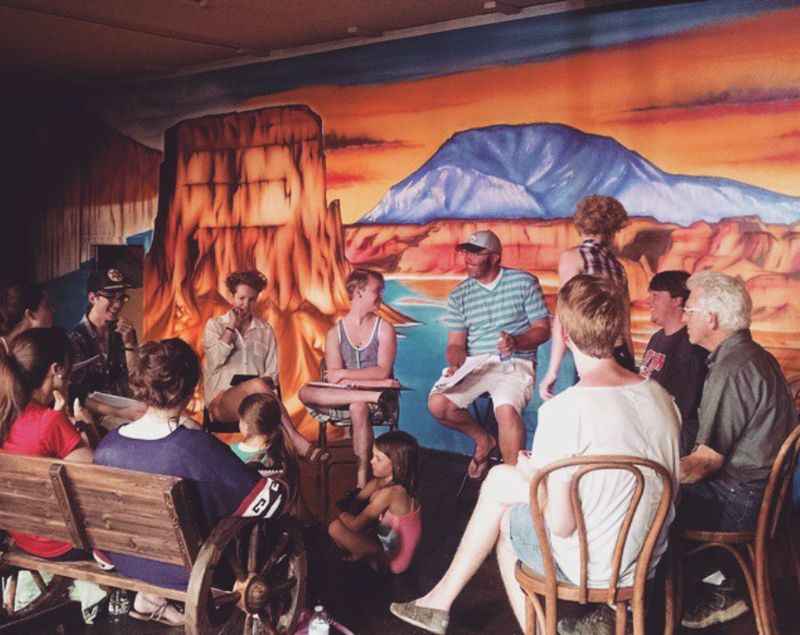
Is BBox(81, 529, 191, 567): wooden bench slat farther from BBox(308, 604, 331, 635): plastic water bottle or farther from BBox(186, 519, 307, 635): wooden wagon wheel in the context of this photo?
BBox(308, 604, 331, 635): plastic water bottle

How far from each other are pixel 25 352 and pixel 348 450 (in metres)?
3.37

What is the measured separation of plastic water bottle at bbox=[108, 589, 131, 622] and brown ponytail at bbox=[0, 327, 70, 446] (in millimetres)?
875

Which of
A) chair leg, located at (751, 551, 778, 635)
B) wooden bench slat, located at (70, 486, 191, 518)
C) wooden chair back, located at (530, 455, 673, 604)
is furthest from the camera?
chair leg, located at (751, 551, 778, 635)

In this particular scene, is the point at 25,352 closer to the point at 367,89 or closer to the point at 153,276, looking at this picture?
the point at 367,89

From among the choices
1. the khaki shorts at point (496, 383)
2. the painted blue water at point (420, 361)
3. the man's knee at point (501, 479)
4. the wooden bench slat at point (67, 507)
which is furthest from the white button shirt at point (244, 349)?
the man's knee at point (501, 479)

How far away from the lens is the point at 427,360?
666 centimetres

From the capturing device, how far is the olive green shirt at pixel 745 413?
3367mm

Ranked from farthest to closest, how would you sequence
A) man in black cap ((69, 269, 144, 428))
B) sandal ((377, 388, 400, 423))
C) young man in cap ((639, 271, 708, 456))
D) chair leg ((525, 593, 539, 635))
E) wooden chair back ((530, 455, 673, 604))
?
sandal ((377, 388, 400, 423)), man in black cap ((69, 269, 144, 428)), young man in cap ((639, 271, 708, 456)), chair leg ((525, 593, 539, 635)), wooden chair back ((530, 455, 673, 604))

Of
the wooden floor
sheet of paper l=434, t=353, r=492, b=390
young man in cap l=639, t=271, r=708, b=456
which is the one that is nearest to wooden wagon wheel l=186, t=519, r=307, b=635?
the wooden floor

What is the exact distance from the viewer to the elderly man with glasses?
11.0 ft

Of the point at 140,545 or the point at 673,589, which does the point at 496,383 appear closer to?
the point at 673,589

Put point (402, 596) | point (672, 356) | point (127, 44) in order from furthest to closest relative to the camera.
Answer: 1. point (127, 44)
2. point (672, 356)
3. point (402, 596)

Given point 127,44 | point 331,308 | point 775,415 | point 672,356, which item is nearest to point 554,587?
point 775,415

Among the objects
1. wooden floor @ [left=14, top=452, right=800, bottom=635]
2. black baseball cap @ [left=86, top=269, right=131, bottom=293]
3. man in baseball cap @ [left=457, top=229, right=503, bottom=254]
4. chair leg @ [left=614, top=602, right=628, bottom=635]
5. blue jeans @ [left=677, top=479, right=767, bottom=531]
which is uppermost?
man in baseball cap @ [left=457, top=229, right=503, bottom=254]
